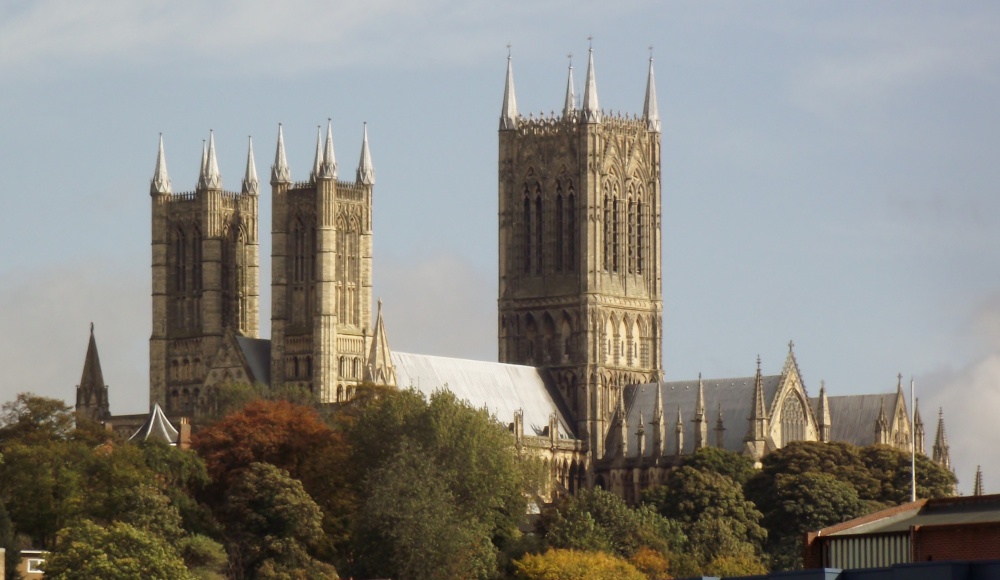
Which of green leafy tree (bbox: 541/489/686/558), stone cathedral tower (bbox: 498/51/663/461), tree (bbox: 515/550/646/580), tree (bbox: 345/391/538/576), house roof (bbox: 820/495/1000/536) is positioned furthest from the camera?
stone cathedral tower (bbox: 498/51/663/461)

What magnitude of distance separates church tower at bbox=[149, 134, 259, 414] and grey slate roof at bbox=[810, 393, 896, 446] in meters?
27.3

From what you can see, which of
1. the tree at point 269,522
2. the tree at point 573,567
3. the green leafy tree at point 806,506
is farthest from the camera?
the green leafy tree at point 806,506

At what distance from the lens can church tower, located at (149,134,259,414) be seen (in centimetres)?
13425

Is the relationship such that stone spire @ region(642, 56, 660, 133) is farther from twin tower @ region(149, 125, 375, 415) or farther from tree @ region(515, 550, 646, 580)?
tree @ region(515, 550, 646, 580)

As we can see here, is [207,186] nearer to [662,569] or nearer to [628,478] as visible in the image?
[628,478]

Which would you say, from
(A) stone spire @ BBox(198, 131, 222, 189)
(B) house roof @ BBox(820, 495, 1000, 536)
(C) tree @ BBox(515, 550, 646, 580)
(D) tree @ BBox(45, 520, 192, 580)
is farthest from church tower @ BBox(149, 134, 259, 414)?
(B) house roof @ BBox(820, 495, 1000, 536)

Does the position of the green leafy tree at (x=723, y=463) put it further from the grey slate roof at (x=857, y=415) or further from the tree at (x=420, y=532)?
the tree at (x=420, y=532)

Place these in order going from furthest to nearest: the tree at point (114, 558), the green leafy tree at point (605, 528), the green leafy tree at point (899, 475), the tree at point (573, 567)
Result: 1. the green leafy tree at point (899, 475)
2. the green leafy tree at point (605, 528)
3. the tree at point (573, 567)
4. the tree at point (114, 558)

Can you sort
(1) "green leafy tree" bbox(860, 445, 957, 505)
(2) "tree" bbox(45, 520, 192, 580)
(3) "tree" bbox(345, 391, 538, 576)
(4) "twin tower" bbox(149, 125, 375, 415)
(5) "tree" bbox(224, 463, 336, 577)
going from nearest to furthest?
(2) "tree" bbox(45, 520, 192, 580), (5) "tree" bbox(224, 463, 336, 577), (3) "tree" bbox(345, 391, 538, 576), (1) "green leafy tree" bbox(860, 445, 957, 505), (4) "twin tower" bbox(149, 125, 375, 415)

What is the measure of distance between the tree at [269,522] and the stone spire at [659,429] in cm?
3856

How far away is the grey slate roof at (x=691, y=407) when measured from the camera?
132 m

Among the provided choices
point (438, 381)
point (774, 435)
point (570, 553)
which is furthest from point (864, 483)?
point (570, 553)

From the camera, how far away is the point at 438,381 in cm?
13088

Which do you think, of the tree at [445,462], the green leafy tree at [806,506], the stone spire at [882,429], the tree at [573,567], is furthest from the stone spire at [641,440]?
the tree at [573,567]
